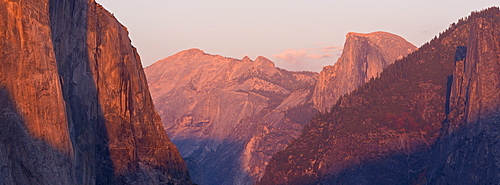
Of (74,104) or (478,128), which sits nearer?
(74,104)

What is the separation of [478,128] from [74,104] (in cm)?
10114

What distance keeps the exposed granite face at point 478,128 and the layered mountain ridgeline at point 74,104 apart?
2408 inches

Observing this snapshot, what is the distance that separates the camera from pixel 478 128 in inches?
7372

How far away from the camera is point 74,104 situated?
10319cm

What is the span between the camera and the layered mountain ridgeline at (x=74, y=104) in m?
75.0

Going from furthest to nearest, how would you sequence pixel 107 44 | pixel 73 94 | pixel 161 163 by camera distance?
pixel 161 163 < pixel 107 44 < pixel 73 94

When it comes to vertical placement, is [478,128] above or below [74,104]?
below

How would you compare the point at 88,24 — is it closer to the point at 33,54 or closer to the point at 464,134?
the point at 33,54

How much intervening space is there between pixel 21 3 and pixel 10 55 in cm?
449

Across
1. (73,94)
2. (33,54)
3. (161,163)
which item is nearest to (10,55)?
(33,54)

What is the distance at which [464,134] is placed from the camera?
192 metres

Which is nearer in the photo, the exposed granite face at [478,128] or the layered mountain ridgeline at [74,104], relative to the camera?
the layered mountain ridgeline at [74,104]

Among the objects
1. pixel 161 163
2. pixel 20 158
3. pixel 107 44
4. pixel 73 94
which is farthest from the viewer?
pixel 161 163

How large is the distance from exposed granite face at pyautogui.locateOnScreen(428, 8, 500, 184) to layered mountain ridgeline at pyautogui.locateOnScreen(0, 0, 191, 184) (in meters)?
61.2
